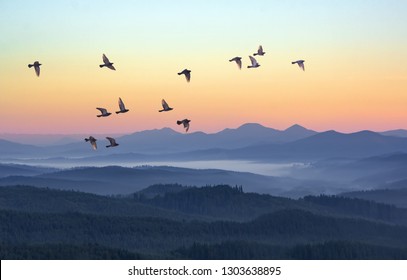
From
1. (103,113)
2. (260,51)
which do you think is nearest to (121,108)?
(103,113)

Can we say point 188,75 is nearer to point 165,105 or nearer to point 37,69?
point 165,105

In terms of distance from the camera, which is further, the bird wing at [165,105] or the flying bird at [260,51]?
the flying bird at [260,51]

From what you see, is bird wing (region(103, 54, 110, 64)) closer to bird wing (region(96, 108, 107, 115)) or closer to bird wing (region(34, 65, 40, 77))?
bird wing (region(96, 108, 107, 115))

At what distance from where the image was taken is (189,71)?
390ft

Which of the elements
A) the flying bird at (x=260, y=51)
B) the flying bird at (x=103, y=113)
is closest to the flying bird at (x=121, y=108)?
the flying bird at (x=103, y=113)

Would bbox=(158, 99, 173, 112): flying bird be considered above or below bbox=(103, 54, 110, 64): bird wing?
below

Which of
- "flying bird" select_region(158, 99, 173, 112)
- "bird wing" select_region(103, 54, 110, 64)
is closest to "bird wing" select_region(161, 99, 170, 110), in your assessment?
"flying bird" select_region(158, 99, 173, 112)

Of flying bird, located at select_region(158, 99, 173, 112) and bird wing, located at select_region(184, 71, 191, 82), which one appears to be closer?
bird wing, located at select_region(184, 71, 191, 82)

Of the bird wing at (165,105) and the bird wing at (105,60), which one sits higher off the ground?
the bird wing at (105,60)

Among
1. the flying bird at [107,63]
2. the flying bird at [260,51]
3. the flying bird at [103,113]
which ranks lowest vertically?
the flying bird at [103,113]

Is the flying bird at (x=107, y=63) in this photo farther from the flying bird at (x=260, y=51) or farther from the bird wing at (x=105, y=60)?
the flying bird at (x=260, y=51)
